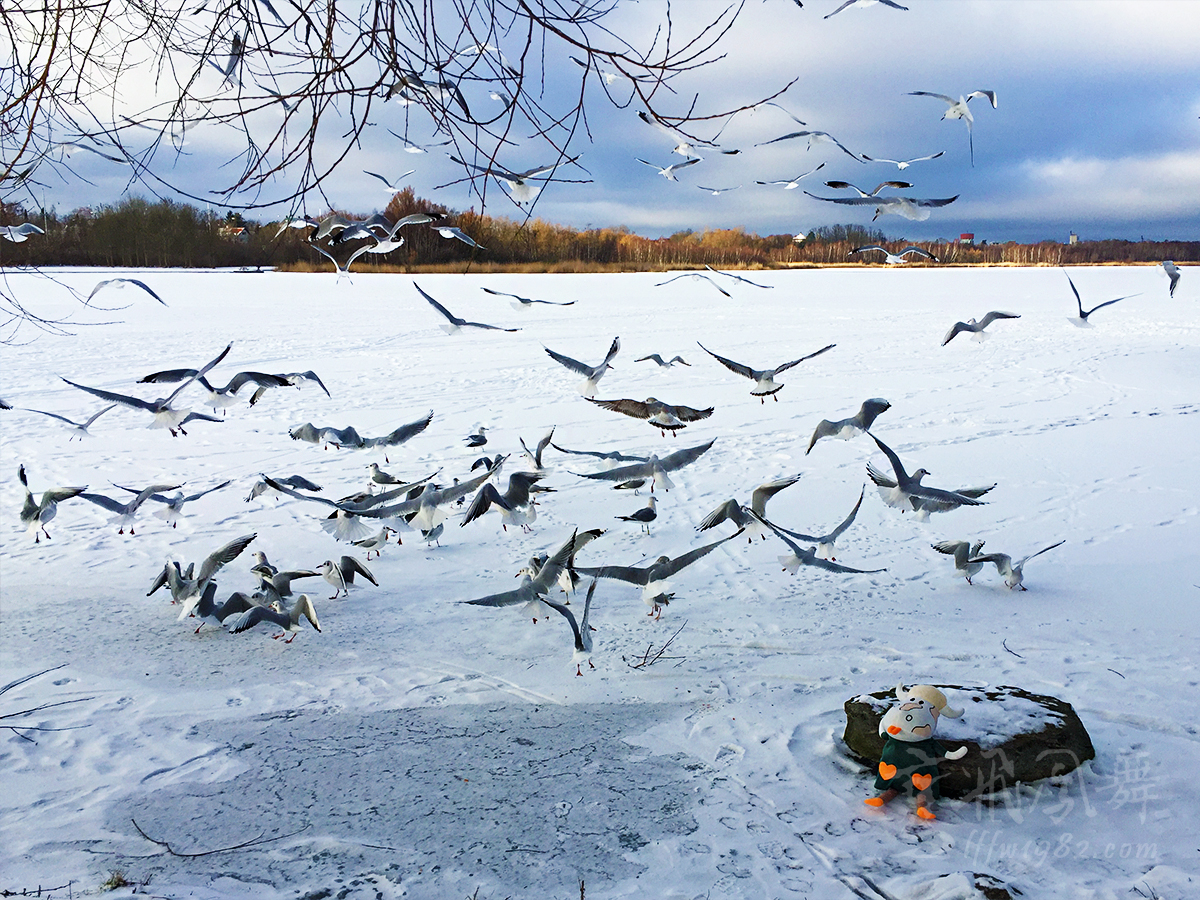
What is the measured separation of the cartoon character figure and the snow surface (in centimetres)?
12

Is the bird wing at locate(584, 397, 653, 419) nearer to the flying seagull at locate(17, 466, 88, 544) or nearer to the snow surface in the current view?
the snow surface

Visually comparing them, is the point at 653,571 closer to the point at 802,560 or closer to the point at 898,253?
the point at 802,560

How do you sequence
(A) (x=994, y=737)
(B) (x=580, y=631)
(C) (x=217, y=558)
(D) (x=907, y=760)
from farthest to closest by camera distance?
(C) (x=217, y=558) → (B) (x=580, y=631) → (A) (x=994, y=737) → (D) (x=907, y=760)

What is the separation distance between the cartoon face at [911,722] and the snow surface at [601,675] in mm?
338

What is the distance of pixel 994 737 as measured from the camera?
350 cm

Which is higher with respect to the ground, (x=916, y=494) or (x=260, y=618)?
(x=916, y=494)

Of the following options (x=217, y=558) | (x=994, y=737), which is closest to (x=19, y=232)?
(x=217, y=558)

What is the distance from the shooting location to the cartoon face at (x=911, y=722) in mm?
3264

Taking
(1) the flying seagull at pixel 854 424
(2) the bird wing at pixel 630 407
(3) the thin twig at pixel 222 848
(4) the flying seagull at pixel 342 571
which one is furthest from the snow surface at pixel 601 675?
(2) the bird wing at pixel 630 407

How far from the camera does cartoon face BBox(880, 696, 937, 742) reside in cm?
326

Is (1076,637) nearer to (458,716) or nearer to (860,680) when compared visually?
(860,680)

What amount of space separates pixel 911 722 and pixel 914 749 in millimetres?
131

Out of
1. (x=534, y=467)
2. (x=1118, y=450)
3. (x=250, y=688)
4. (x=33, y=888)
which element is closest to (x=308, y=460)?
(x=534, y=467)

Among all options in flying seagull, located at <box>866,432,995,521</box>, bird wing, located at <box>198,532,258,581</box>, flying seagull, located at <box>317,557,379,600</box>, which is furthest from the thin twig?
flying seagull, located at <box>866,432,995,521</box>
